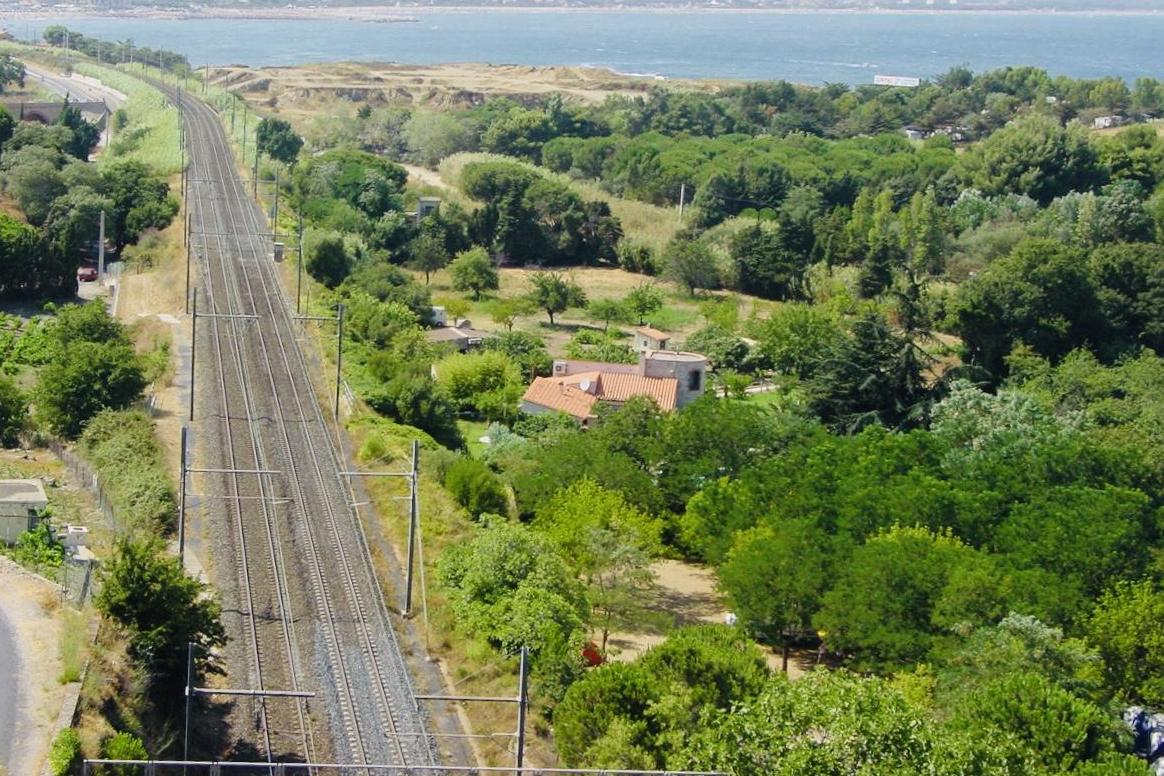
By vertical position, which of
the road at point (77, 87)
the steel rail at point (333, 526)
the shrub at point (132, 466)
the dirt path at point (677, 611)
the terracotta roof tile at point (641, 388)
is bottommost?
the dirt path at point (677, 611)

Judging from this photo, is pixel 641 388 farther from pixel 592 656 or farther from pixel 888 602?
pixel 592 656

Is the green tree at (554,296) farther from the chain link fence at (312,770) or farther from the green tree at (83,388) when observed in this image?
the chain link fence at (312,770)

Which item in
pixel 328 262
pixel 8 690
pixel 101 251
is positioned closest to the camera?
pixel 8 690

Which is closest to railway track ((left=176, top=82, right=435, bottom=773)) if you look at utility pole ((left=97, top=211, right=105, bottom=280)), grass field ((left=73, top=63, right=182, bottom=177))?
utility pole ((left=97, top=211, right=105, bottom=280))

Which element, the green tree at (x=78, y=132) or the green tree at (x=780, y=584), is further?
the green tree at (x=78, y=132)

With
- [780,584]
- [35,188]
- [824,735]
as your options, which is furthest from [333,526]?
[35,188]

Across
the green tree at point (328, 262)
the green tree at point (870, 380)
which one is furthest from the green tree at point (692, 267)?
the green tree at point (870, 380)

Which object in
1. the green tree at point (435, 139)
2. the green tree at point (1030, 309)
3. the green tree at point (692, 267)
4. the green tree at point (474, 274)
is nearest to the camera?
the green tree at point (1030, 309)
